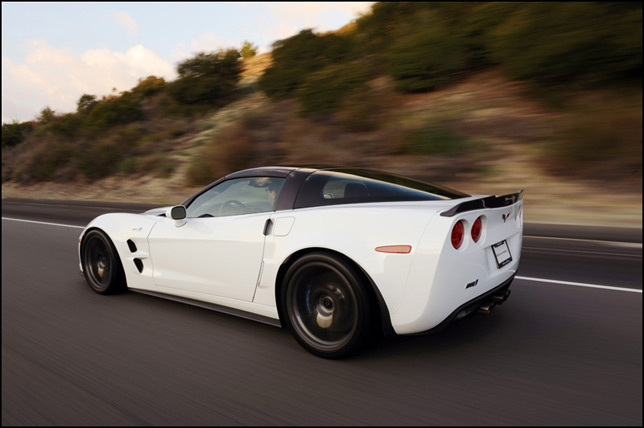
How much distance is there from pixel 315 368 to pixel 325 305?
402mm

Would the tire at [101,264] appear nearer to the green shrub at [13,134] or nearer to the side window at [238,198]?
the side window at [238,198]

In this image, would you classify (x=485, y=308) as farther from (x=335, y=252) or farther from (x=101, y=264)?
(x=101, y=264)

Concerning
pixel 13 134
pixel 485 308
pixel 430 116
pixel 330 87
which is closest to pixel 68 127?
pixel 13 134

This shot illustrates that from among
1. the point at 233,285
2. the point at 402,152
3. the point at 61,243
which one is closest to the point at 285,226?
the point at 233,285

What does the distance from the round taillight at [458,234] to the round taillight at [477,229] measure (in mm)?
140

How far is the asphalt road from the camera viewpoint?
266 cm

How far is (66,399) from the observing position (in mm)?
2842

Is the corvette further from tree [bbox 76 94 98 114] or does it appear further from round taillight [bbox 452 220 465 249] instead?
tree [bbox 76 94 98 114]

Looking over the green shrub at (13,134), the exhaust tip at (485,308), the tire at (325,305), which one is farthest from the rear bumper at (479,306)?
the green shrub at (13,134)

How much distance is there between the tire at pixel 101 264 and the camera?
187 inches

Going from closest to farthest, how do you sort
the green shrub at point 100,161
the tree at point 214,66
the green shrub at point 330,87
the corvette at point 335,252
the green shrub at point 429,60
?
the corvette at point 335,252 < the green shrub at point 429,60 < the green shrub at point 330,87 < the green shrub at point 100,161 < the tree at point 214,66

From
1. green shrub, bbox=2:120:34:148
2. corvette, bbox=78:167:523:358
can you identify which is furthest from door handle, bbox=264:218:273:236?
green shrub, bbox=2:120:34:148

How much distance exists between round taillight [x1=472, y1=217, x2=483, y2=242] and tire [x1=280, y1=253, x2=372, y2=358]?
747 mm

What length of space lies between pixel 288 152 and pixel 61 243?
8229 mm
